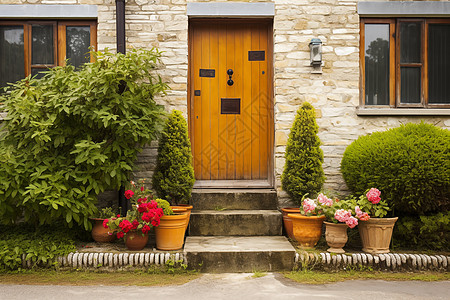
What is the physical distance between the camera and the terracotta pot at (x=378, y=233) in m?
4.86

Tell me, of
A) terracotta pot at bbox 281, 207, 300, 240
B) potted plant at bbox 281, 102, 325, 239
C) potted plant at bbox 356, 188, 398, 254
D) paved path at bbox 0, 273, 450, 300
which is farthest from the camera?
potted plant at bbox 281, 102, 325, 239

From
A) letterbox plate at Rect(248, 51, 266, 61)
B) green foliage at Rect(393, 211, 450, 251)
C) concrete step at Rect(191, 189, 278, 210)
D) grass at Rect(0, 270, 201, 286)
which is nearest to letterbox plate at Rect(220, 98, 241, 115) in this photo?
letterbox plate at Rect(248, 51, 266, 61)

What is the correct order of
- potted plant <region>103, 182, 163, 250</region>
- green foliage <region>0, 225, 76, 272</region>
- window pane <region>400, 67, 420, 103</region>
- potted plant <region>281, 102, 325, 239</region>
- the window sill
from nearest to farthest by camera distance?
1. green foliage <region>0, 225, 76, 272</region>
2. potted plant <region>103, 182, 163, 250</region>
3. potted plant <region>281, 102, 325, 239</region>
4. the window sill
5. window pane <region>400, 67, 420, 103</region>

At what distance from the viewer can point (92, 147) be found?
4793 mm

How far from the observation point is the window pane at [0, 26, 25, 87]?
20.1ft

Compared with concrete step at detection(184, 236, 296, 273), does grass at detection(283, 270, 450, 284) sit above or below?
below

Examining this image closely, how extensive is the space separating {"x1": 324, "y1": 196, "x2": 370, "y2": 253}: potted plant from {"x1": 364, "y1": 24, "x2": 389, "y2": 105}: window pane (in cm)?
191

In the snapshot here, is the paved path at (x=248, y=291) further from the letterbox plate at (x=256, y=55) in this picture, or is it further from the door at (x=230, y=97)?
the letterbox plate at (x=256, y=55)

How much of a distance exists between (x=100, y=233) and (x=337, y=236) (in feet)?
9.35

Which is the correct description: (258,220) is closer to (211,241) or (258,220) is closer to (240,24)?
(211,241)

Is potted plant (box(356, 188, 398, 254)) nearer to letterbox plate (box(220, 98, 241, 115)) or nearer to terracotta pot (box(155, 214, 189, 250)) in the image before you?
terracotta pot (box(155, 214, 189, 250))

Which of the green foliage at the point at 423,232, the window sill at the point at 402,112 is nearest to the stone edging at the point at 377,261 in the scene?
the green foliage at the point at 423,232

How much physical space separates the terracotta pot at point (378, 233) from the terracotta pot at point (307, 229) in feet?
1.75

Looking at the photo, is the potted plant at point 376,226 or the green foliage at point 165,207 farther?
the green foliage at point 165,207
